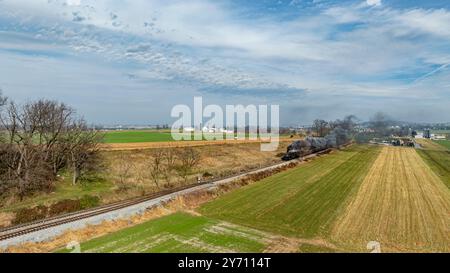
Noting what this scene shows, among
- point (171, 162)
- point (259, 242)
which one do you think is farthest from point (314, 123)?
point (259, 242)

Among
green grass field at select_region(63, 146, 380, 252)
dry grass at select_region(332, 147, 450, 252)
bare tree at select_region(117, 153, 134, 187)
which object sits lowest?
dry grass at select_region(332, 147, 450, 252)

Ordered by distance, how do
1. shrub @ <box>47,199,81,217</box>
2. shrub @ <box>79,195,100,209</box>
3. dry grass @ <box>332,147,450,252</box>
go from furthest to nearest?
1. shrub @ <box>79,195,100,209</box>
2. shrub @ <box>47,199,81,217</box>
3. dry grass @ <box>332,147,450,252</box>

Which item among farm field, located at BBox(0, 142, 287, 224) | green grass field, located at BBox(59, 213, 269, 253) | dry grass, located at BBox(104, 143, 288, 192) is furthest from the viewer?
dry grass, located at BBox(104, 143, 288, 192)

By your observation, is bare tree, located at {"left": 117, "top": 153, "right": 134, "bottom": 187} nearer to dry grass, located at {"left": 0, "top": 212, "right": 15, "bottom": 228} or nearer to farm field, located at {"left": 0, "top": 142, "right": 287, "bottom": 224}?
farm field, located at {"left": 0, "top": 142, "right": 287, "bottom": 224}

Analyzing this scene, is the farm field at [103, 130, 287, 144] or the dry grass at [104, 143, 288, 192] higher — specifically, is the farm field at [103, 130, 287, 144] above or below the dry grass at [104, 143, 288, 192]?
above

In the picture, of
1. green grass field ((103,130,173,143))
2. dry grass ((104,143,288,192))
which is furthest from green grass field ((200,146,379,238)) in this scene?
green grass field ((103,130,173,143))

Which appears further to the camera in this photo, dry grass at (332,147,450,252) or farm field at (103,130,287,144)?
farm field at (103,130,287,144)
